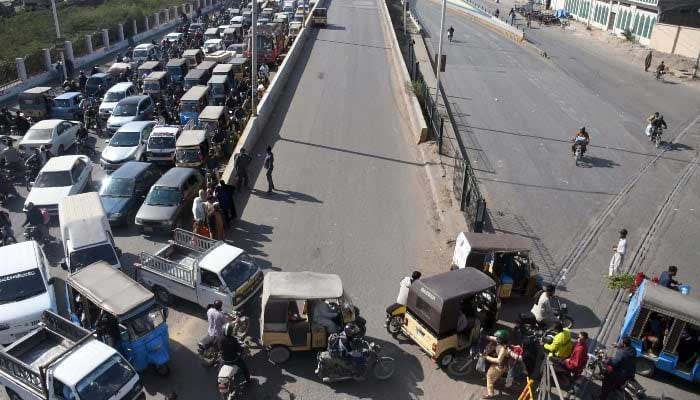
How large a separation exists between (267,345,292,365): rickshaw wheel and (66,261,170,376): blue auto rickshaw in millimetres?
1924

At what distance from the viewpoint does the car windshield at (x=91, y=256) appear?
1346 centimetres

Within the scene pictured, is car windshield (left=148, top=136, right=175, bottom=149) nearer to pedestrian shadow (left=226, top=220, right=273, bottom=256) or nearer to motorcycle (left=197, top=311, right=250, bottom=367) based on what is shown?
pedestrian shadow (left=226, top=220, right=273, bottom=256)

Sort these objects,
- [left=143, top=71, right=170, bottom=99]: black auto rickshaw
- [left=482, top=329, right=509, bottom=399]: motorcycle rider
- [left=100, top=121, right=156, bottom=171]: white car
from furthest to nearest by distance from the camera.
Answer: [left=143, top=71, right=170, bottom=99]: black auto rickshaw
[left=100, top=121, right=156, bottom=171]: white car
[left=482, top=329, right=509, bottom=399]: motorcycle rider

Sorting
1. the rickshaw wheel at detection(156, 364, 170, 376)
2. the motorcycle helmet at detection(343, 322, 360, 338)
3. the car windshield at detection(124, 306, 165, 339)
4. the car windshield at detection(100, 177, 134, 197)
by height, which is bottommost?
the rickshaw wheel at detection(156, 364, 170, 376)

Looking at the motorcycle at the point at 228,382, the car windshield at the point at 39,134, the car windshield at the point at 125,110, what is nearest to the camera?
the motorcycle at the point at 228,382

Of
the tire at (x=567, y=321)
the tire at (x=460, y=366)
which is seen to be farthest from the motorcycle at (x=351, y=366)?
the tire at (x=567, y=321)

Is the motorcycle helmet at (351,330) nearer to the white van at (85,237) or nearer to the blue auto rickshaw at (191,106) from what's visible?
the white van at (85,237)

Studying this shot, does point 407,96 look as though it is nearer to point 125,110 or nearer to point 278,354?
point 125,110

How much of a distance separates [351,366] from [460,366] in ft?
6.81

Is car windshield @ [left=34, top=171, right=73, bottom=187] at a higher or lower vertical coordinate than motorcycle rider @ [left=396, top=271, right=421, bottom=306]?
lower

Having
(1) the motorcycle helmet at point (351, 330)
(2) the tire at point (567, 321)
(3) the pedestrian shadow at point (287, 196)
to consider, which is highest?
(1) the motorcycle helmet at point (351, 330)

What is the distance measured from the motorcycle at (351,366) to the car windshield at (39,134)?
17182 millimetres

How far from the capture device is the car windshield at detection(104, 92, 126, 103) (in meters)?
27.4

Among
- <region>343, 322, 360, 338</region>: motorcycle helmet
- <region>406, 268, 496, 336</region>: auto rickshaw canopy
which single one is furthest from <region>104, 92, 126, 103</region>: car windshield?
<region>343, 322, 360, 338</region>: motorcycle helmet
